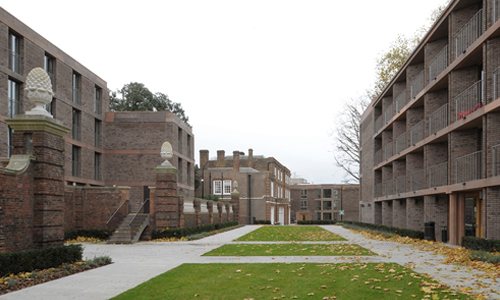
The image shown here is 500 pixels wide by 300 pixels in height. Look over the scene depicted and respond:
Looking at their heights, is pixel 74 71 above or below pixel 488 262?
above

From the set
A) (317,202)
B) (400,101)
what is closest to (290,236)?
(400,101)

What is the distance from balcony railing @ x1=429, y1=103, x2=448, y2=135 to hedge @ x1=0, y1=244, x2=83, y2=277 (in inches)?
705

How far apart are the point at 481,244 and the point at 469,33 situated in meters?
9.18

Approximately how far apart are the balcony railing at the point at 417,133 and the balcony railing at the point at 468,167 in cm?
652

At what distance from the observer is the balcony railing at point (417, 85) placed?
89.3 feet

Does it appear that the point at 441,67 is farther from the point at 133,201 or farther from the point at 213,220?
the point at 133,201

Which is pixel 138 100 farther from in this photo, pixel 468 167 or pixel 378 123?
pixel 468 167

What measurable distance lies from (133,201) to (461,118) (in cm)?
2704

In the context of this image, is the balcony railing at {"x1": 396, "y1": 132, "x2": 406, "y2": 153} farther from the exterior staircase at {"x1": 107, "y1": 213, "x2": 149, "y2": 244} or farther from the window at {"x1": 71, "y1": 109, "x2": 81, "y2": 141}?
the window at {"x1": 71, "y1": 109, "x2": 81, "y2": 141}

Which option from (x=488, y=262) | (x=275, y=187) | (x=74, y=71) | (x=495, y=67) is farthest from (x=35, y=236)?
(x=275, y=187)

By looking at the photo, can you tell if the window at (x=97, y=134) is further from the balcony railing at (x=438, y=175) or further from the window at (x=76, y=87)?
the balcony railing at (x=438, y=175)

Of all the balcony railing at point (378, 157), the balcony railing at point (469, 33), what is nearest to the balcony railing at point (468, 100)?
the balcony railing at point (469, 33)

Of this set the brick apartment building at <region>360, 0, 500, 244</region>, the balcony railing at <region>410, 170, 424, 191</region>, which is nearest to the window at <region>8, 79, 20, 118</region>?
Answer: the brick apartment building at <region>360, 0, 500, 244</region>

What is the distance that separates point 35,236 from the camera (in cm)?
1245
